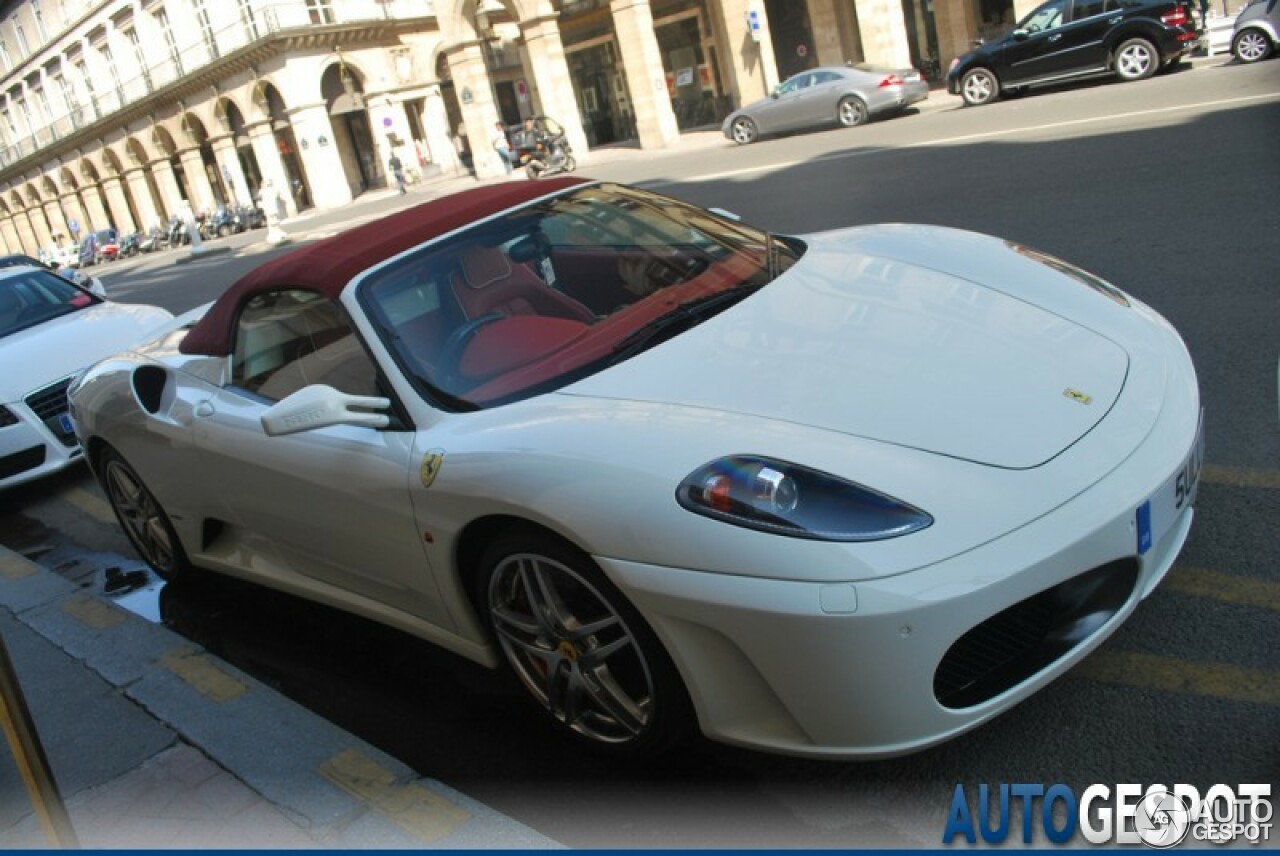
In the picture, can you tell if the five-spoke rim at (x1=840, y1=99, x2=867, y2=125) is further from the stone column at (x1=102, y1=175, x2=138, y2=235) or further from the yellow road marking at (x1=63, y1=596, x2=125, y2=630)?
the stone column at (x1=102, y1=175, x2=138, y2=235)

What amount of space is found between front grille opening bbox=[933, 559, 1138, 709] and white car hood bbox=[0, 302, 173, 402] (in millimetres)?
5714

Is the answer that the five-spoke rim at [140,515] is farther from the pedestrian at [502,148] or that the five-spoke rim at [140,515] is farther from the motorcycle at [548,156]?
the pedestrian at [502,148]

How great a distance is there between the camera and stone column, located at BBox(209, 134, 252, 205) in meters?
49.6

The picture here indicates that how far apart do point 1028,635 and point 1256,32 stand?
53.0 feet

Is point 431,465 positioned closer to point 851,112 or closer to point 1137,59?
point 1137,59

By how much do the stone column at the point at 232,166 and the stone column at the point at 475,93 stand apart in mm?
19774

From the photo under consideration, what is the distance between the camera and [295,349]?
12.0 ft

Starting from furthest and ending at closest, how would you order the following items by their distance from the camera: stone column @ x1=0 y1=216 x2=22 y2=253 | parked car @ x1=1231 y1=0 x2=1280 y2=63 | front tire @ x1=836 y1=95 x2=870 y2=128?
stone column @ x1=0 y1=216 x2=22 y2=253 < front tire @ x1=836 y1=95 x2=870 y2=128 < parked car @ x1=1231 y1=0 x2=1280 y2=63

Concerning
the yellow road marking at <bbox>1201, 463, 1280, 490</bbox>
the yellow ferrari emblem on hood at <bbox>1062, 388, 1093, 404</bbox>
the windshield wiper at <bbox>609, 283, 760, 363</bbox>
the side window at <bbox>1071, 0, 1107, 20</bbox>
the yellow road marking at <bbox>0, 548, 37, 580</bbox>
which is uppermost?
the side window at <bbox>1071, 0, 1107, 20</bbox>

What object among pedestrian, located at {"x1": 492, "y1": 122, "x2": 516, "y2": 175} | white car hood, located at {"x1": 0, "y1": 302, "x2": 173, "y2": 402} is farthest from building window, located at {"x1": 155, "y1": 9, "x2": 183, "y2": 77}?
white car hood, located at {"x1": 0, "y1": 302, "x2": 173, "y2": 402}

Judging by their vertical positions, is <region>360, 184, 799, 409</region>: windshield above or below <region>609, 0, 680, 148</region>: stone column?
below

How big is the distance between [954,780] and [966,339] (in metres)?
1.15

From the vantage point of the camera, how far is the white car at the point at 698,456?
2.25m

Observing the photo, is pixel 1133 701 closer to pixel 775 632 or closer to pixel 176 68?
pixel 775 632
